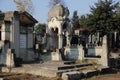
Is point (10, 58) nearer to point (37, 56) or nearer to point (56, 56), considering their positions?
point (37, 56)

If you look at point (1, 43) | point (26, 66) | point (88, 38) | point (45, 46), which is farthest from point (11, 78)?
point (88, 38)

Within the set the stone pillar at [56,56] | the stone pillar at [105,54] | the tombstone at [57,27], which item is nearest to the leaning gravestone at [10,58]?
the stone pillar at [56,56]

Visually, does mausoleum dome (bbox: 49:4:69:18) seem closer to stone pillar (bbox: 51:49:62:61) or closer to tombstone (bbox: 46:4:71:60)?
tombstone (bbox: 46:4:71:60)

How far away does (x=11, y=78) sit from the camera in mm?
15031

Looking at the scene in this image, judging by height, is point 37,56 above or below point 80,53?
below

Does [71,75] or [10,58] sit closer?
[71,75]

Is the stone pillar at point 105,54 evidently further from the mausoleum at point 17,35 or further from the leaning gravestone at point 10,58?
the leaning gravestone at point 10,58

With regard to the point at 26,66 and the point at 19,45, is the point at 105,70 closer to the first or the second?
the point at 26,66

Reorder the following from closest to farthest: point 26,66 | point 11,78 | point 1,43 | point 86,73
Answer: point 11,78 → point 86,73 → point 26,66 → point 1,43

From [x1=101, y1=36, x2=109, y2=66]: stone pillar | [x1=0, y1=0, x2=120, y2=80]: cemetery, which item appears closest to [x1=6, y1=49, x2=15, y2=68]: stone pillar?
[x1=0, y1=0, x2=120, y2=80]: cemetery

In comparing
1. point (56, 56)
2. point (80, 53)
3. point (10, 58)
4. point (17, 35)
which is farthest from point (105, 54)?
point (10, 58)

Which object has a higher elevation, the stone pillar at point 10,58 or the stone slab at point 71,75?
the stone pillar at point 10,58

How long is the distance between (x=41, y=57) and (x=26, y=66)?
642cm

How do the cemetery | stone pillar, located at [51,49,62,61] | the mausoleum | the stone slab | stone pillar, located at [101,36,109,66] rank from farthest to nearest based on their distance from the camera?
stone pillar, located at [51,49,62,61] < stone pillar, located at [101,36,109,66] < the mausoleum < the cemetery < the stone slab
